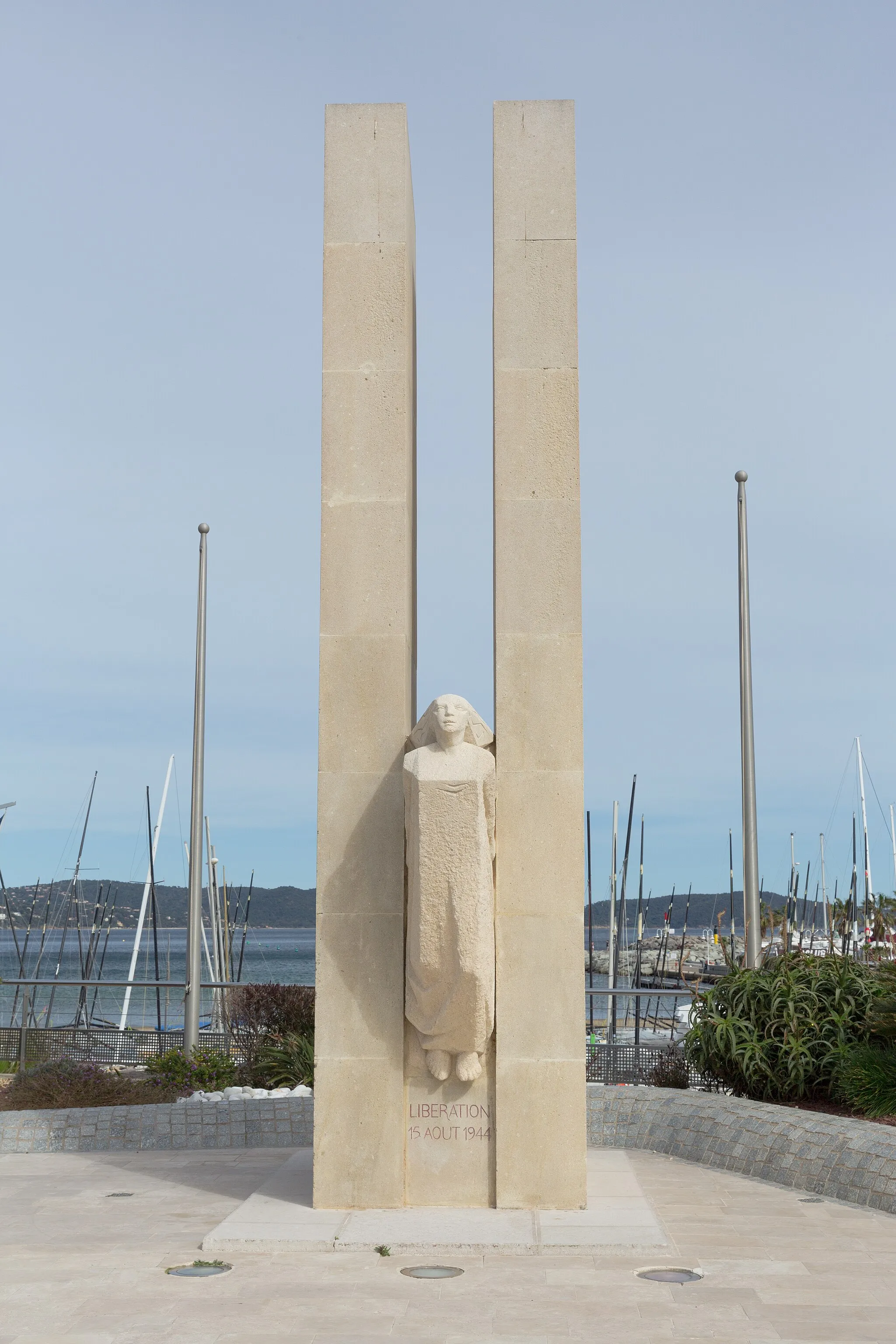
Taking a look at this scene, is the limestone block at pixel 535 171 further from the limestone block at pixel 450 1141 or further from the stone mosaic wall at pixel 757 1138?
the stone mosaic wall at pixel 757 1138

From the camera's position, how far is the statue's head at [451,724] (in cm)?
952

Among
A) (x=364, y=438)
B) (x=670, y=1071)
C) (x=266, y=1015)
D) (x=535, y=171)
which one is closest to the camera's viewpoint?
(x=364, y=438)

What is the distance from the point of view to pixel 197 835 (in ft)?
55.2

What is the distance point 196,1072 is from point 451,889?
6.71 m

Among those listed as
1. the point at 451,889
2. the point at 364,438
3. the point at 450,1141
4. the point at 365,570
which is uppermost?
the point at 364,438

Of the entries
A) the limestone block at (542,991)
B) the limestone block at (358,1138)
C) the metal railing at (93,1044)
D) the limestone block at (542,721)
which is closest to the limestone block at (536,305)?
the limestone block at (542,721)

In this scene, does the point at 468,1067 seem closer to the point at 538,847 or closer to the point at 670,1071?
the point at 538,847

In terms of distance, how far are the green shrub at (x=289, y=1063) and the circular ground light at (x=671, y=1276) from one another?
636 cm

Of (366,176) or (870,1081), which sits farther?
(870,1081)

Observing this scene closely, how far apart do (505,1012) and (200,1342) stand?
3.39 metres

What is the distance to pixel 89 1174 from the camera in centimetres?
1178

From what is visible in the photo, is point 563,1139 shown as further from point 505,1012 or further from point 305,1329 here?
point 305,1329

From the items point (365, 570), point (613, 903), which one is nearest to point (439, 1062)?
point (365, 570)

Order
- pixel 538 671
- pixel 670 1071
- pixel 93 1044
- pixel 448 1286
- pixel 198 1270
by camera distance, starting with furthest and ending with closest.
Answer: pixel 93 1044 < pixel 670 1071 < pixel 538 671 < pixel 198 1270 < pixel 448 1286
